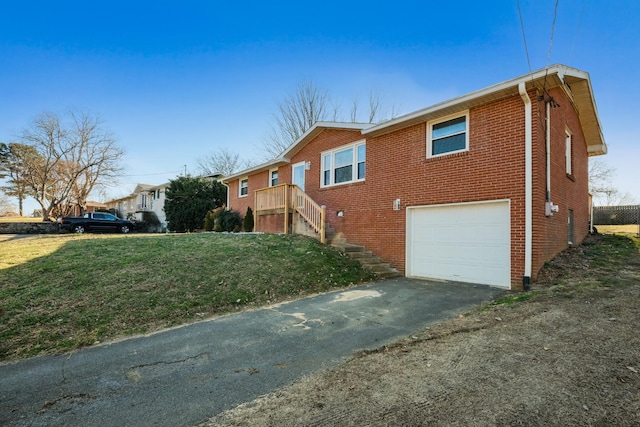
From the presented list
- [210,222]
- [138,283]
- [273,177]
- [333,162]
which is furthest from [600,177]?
[138,283]

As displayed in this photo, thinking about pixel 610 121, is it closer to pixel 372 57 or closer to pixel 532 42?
pixel 532 42

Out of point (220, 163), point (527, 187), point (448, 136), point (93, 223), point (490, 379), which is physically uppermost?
point (220, 163)

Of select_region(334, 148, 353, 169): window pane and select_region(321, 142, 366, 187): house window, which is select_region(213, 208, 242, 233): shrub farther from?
select_region(334, 148, 353, 169): window pane

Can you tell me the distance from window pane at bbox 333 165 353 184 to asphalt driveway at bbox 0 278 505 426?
245 inches

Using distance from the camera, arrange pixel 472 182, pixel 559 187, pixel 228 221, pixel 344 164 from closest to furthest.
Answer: pixel 472 182 → pixel 559 187 → pixel 344 164 → pixel 228 221

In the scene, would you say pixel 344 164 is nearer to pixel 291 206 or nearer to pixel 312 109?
pixel 291 206

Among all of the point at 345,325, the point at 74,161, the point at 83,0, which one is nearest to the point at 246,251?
the point at 345,325

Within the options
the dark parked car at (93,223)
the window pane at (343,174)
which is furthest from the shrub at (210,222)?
the window pane at (343,174)

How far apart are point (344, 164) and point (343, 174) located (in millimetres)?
377

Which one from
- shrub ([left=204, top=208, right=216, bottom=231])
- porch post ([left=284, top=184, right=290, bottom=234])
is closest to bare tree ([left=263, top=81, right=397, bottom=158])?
shrub ([left=204, top=208, right=216, bottom=231])

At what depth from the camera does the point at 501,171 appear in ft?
24.7

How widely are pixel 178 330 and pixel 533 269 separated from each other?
718 centimetres

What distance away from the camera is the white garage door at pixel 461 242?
748cm

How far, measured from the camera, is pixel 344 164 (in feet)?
39.6
